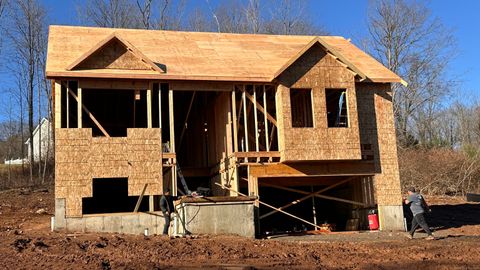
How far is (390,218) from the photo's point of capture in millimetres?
20641

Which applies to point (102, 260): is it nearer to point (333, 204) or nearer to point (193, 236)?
point (193, 236)

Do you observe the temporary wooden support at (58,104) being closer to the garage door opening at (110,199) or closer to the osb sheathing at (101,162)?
the osb sheathing at (101,162)

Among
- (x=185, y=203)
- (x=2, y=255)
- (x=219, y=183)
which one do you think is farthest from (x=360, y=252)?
(x=219, y=183)

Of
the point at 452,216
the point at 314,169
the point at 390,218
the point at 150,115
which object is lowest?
the point at 452,216

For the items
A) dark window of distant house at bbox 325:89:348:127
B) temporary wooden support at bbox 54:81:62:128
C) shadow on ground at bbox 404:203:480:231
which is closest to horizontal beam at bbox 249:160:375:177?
dark window of distant house at bbox 325:89:348:127

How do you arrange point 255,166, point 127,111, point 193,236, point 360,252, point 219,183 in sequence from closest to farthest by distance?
point 360,252
point 193,236
point 255,166
point 219,183
point 127,111

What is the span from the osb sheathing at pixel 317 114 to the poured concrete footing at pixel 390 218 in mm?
2546

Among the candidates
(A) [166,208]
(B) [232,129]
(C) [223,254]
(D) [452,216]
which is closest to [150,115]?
(A) [166,208]

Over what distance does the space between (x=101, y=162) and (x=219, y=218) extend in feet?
15.2

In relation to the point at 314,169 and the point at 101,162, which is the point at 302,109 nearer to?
the point at 314,169

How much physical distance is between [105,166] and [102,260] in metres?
7.14

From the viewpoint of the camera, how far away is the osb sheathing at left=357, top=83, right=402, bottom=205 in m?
20.9

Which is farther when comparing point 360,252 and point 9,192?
point 9,192

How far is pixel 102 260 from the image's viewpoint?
37.7 ft
